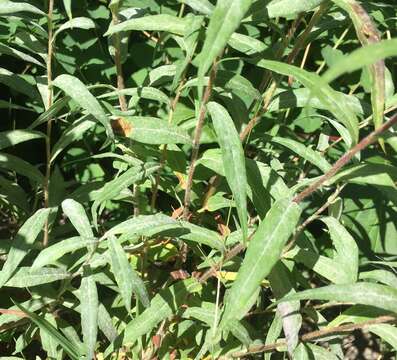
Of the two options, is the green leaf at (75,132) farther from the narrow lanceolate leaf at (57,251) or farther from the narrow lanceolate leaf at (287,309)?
the narrow lanceolate leaf at (287,309)

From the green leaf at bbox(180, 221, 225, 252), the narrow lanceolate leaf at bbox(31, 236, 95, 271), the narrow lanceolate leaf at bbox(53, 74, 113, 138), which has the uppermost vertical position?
the narrow lanceolate leaf at bbox(53, 74, 113, 138)

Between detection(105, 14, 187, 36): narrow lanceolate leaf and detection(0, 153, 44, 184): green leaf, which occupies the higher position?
detection(105, 14, 187, 36): narrow lanceolate leaf

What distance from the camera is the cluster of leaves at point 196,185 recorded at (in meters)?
1.04

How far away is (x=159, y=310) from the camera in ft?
4.31

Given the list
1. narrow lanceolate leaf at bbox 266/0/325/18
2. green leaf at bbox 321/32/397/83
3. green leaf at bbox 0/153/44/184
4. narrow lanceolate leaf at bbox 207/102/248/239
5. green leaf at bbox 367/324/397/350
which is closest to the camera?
green leaf at bbox 321/32/397/83

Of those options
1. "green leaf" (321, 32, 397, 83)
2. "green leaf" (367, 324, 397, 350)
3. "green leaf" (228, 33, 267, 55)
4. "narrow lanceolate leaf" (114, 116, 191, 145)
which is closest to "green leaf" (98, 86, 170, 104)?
"narrow lanceolate leaf" (114, 116, 191, 145)

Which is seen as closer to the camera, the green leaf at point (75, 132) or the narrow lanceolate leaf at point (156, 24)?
the narrow lanceolate leaf at point (156, 24)

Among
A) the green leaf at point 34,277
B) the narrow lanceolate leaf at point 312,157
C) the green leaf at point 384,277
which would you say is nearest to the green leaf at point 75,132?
the green leaf at point 34,277

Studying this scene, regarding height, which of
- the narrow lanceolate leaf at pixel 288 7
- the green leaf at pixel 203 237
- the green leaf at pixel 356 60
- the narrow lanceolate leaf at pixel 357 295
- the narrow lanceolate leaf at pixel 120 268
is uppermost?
the green leaf at pixel 356 60

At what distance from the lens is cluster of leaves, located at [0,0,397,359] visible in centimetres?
104

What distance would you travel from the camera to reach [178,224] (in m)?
1.25

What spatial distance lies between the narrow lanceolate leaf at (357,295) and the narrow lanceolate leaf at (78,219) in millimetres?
478

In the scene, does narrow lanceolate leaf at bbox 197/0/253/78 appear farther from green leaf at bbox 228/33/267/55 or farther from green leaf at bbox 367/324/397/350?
green leaf at bbox 367/324/397/350

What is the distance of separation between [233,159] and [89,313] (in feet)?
1.60
